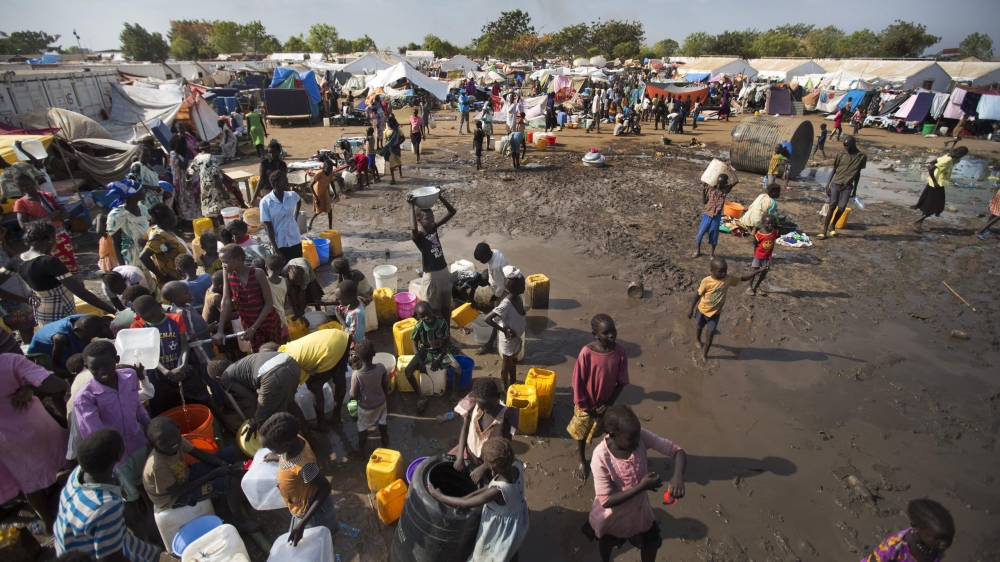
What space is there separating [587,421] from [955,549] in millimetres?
3082

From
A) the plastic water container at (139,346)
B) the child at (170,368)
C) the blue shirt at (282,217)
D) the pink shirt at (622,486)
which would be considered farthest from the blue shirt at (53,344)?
the pink shirt at (622,486)

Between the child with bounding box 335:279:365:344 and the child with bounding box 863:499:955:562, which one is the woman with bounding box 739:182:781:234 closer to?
the child with bounding box 863:499:955:562

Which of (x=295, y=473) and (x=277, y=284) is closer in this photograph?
(x=295, y=473)

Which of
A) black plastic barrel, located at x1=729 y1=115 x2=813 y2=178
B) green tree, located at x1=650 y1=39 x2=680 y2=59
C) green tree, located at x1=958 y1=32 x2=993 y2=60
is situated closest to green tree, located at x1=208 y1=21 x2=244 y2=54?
green tree, located at x1=650 y1=39 x2=680 y2=59

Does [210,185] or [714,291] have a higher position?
[210,185]

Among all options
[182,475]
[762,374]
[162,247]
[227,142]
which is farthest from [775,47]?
[182,475]

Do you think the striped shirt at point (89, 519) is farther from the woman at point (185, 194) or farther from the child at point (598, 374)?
the woman at point (185, 194)

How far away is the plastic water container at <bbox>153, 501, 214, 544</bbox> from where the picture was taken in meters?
3.30

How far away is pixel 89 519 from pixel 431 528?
1939mm

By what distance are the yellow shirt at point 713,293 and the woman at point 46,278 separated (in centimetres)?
659

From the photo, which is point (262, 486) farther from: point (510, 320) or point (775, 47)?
point (775, 47)

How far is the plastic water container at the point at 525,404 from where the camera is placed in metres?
4.62

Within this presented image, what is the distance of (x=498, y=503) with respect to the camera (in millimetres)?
2746

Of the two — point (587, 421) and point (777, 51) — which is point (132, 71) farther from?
point (777, 51)
